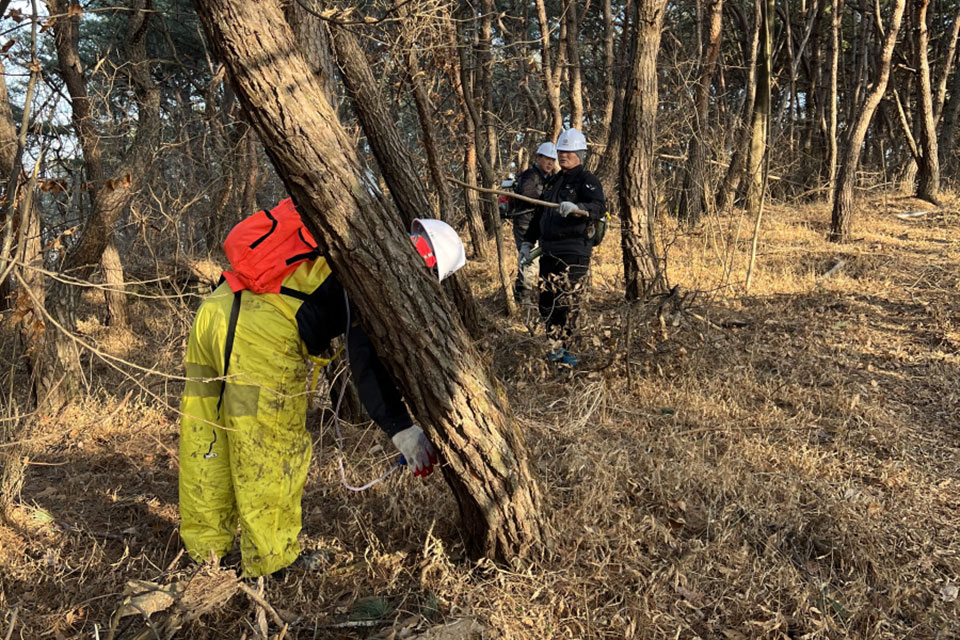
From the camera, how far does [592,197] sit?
4910 mm

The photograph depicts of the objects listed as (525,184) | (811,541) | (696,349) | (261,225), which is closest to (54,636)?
(261,225)

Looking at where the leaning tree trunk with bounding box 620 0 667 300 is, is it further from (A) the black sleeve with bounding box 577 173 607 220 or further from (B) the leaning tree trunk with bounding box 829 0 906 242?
(B) the leaning tree trunk with bounding box 829 0 906 242

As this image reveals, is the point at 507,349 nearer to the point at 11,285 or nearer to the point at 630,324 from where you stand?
the point at 630,324

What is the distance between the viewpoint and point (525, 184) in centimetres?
620

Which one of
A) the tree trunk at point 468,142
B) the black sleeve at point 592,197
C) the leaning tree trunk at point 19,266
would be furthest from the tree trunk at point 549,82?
the leaning tree trunk at point 19,266

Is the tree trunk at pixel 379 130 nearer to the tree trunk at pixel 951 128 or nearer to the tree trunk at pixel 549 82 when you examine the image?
the tree trunk at pixel 549 82

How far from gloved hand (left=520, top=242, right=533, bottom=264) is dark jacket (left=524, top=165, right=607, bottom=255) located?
24.4 inches

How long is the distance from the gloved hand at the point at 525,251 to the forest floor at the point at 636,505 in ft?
3.47

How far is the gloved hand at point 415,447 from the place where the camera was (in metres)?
2.45

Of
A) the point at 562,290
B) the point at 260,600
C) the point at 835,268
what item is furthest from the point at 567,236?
the point at 835,268

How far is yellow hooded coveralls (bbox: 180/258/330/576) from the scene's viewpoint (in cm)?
235

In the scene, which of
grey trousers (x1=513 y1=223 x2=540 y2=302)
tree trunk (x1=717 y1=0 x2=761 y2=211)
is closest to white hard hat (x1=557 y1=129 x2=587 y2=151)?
grey trousers (x1=513 y1=223 x2=540 y2=302)

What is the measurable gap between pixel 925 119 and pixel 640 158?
7.07m

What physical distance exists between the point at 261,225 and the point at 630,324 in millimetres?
2801
